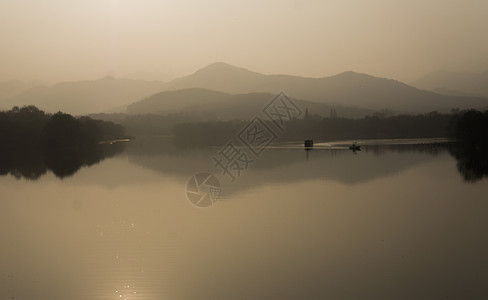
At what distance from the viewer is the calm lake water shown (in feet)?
26.6

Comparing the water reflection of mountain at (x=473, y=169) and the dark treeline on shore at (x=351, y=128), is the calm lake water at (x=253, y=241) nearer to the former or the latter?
the water reflection of mountain at (x=473, y=169)

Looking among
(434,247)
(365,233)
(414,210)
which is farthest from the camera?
(414,210)

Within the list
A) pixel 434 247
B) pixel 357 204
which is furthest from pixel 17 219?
pixel 434 247

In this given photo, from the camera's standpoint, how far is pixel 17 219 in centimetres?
1462

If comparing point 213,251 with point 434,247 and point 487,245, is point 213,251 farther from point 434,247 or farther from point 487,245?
point 487,245

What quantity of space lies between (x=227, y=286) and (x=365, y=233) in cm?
445
